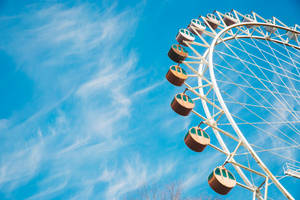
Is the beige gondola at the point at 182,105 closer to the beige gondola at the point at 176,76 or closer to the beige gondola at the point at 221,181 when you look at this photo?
the beige gondola at the point at 176,76

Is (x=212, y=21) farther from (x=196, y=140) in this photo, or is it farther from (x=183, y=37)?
(x=196, y=140)

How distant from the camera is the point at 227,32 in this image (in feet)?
55.1

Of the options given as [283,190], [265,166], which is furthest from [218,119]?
[283,190]

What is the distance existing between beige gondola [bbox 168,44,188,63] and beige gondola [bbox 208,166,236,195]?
6.51 meters

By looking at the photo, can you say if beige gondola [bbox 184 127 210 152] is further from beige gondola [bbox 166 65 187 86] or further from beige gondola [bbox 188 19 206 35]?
beige gondola [bbox 188 19 206 35]

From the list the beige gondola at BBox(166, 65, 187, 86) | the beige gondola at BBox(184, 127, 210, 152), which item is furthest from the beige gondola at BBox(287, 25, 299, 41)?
the beige gondola at BBox(184, 127, 210, 152)

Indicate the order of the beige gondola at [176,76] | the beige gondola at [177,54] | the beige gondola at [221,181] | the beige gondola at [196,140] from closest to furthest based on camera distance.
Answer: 1. the beige gondola at [221,181]
2. the beige gondola at [196,140]
3. the beige gondola at [176,76]
4. the beige gondola at [177,54]

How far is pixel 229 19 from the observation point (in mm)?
19734

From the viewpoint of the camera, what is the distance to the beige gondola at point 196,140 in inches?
452

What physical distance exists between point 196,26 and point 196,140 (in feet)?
30.1

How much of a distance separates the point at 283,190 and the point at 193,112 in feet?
16.0

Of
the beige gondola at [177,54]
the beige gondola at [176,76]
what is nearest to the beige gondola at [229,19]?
the beige gondola at [177,54]

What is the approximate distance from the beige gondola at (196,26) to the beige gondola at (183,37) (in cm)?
80

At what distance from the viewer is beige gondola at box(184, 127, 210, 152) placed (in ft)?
37.7
